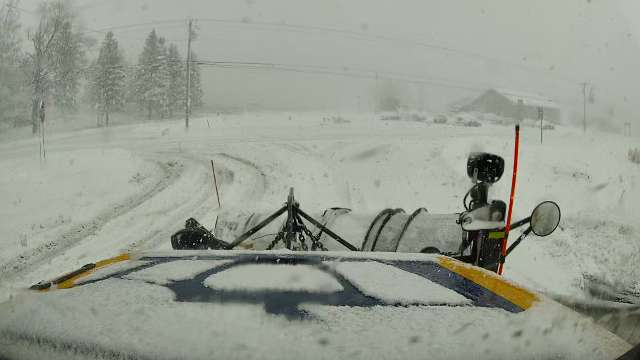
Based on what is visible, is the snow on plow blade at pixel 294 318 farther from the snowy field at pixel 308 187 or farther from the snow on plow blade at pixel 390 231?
the snowy field at pixel 308 187

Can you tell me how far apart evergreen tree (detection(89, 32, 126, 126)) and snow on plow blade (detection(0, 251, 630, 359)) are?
44.2 m

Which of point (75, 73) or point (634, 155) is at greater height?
point (75, 73)

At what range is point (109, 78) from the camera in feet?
147

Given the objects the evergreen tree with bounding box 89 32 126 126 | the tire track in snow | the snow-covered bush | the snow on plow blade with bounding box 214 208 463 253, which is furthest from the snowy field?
the evergreen tree with bounding box 89 32 126 126

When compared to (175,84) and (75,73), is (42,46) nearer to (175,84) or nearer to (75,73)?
(75,73)

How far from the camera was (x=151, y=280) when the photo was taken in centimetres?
149

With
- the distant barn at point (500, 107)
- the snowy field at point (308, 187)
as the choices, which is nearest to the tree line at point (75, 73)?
the snowy field at point (308, 187)

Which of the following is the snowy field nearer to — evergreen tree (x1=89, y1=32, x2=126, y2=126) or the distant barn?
the distant barn

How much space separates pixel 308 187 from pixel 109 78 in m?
37.7

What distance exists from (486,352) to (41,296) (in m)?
1.16

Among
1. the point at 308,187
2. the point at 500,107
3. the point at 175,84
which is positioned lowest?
the point at 308,187

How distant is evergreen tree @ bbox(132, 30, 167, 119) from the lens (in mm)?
44188

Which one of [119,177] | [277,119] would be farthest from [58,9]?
[119,177]

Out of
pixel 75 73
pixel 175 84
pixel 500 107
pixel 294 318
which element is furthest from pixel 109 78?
pixel 294 318
